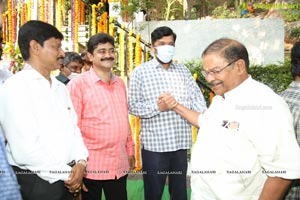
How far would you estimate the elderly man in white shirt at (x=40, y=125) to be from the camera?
83.4 inches

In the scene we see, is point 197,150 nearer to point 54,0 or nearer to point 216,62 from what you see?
point 216,62

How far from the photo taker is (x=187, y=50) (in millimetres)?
8461

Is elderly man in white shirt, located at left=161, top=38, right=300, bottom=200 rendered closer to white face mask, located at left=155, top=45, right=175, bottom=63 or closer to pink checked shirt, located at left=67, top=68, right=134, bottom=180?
pink checked shirt, located at left=67, top=68, right=134, bottom=180

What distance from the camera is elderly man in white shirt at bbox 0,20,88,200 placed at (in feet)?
6.95

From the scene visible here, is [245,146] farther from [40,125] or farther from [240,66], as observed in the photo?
[40,125]

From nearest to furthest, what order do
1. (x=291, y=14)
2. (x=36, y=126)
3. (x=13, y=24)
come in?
(x=36, y=126), (x=13, y=24), (x=291, y=14)

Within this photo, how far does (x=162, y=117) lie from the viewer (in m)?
3.28

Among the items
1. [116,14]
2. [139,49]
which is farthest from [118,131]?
[116,14]

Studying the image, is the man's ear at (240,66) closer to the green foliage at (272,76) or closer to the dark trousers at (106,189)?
the dark trousers at (106,189)

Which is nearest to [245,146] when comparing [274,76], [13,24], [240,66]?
[240,66]

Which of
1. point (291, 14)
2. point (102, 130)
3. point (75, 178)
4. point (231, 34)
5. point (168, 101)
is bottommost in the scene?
point (75, 178)

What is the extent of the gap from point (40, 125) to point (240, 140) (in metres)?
1.17

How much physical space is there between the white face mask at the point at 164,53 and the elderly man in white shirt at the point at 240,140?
1368mm

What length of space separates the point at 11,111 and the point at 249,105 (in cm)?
133
